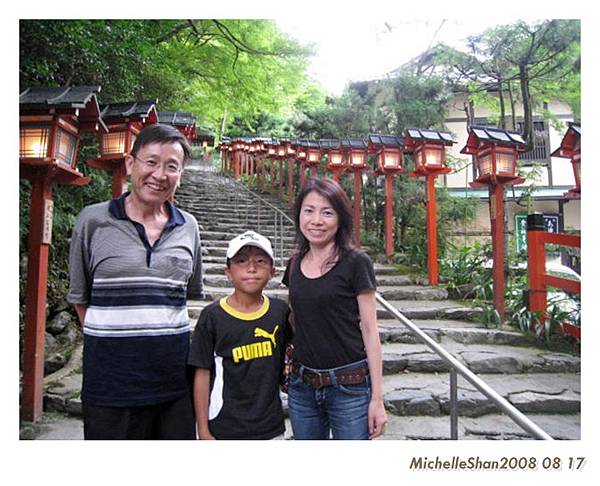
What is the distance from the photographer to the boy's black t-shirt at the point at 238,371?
1327 mm

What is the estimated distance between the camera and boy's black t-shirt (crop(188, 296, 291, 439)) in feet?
4.35

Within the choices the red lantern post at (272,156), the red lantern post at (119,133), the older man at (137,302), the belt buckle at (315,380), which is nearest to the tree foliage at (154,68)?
the red lantern post at (119,133)

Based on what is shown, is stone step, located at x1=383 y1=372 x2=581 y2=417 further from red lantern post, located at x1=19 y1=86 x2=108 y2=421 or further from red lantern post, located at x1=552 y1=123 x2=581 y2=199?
red lantern post, located at x1=19 y1=86 x2=108 y2=421

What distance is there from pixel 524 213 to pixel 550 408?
2.07 metres

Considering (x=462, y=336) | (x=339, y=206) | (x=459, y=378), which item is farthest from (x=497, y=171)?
(x=339, y=206)

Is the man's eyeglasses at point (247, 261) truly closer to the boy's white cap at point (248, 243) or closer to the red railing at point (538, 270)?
the boy's white cap at point (248, 243)

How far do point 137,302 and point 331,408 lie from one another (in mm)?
751

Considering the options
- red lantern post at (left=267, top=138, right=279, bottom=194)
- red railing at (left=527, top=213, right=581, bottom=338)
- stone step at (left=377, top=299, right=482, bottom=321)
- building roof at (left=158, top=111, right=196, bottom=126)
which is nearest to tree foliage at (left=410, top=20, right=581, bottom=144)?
red railing at (left=527, top=213, right=581, bottom=338)

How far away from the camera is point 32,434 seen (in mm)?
2059

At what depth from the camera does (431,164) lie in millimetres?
4602

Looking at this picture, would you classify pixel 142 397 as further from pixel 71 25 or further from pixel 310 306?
pixel 71 25

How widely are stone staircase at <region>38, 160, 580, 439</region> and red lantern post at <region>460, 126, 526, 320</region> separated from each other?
1.50 feet

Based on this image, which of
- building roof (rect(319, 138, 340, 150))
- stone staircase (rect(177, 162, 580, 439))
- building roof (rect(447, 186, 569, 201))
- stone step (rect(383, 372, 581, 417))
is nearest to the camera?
stone staircase (rect(177, 162, 580, 439))
